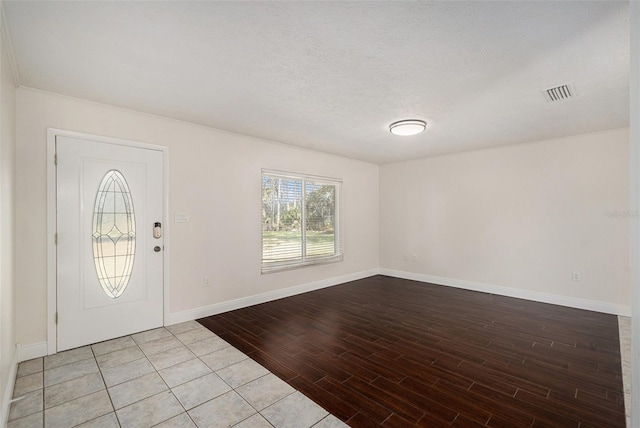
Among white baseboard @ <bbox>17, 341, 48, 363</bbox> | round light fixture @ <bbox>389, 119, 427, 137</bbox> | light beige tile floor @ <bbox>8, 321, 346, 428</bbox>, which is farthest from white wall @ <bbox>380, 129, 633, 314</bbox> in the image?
white baseboard @ <bbox>17, 341, 48, 363</bbox>

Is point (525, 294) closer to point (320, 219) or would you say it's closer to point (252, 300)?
point (320, 219)

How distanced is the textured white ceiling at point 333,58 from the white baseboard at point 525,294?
2.55 m

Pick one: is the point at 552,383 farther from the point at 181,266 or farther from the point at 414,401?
the point at 181,266

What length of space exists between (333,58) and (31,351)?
3.85 m

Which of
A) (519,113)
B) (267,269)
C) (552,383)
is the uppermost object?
A: (519,113)

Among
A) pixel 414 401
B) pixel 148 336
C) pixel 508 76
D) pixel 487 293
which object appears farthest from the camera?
pixel 487 293

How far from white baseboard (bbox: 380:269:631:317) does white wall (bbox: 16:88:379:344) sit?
1949 millimetres

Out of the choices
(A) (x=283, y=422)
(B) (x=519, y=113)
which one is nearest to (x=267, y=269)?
(A) (x=283, y=422)

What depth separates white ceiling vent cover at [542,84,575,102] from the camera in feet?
9.12

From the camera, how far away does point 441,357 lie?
2.87 meters

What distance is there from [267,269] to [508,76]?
3876 millimetres

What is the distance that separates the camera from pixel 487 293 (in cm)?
515

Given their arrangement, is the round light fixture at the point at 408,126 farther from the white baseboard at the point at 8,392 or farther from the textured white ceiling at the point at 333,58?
the white baseboard at the point at 8,392

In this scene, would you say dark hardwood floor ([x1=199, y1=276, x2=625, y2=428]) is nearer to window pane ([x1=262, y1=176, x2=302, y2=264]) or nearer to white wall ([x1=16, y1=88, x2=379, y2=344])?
white wall ([x1=16, y1=88, x2=379, y2=344])
